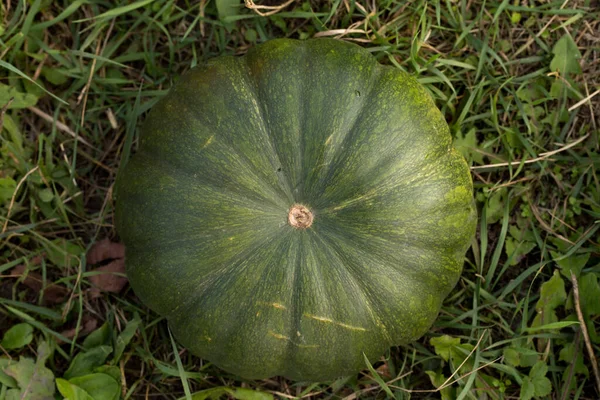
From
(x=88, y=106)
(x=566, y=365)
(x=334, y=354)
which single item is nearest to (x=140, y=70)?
(x=88, y=106)

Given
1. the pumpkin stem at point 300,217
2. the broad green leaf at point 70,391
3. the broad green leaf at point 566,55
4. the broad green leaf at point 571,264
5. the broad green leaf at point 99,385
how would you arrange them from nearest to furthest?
the pumpkin stem at point 300,217
the broad green leaf at point 70,391
the broad green leaf at point 99,385
the broad green leaf at point 571,264
the broad green leaf at point 566,55

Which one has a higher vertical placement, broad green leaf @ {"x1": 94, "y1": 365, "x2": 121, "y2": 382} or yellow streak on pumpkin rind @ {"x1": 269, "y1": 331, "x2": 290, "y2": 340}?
yellow streak on pumpkin rind @ {"x1": 269, "y1": 331, "x2": 290, "y2": 340}

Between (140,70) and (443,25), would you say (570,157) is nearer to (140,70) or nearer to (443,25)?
(443,25)

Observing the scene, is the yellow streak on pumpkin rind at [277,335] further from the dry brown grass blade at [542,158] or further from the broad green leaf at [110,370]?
the dry brown grass blade at [542,158]

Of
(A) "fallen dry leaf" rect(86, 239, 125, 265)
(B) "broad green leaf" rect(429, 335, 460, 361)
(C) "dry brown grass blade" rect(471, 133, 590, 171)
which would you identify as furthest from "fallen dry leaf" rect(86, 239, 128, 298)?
(C) "dry brown grass blade" rect(471, 133, 590, 171)

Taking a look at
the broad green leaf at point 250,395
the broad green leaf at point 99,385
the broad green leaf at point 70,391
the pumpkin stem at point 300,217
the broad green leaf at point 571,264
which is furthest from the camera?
the broad green leaf at point 571,264

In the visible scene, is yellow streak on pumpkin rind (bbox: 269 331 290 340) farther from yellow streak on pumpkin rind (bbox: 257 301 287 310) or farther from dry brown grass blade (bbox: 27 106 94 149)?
dry brown grass blade (bbox: 27 106 94 149)

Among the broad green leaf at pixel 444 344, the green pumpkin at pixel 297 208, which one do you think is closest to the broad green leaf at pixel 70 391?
the green pumpkin at pixel 297 208

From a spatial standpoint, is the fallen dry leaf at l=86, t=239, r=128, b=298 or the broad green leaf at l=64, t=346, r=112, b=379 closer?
the broad green leaf at l=64, t=346, r=112, b=379
